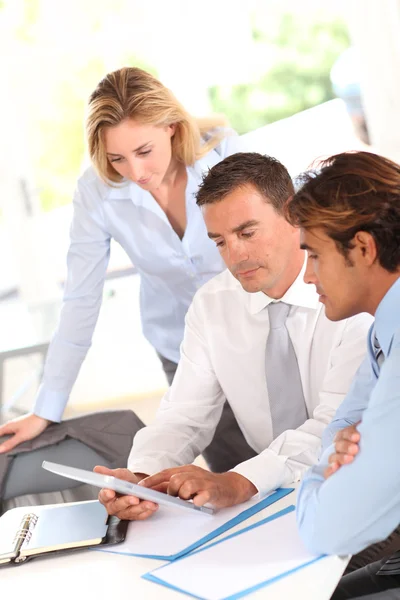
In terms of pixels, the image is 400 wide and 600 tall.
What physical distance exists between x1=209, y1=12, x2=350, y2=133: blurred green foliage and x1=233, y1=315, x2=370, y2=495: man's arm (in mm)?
3487

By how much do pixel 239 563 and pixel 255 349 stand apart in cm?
76

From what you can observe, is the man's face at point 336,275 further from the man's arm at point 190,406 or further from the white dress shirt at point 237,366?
the man's arm at point 190,406

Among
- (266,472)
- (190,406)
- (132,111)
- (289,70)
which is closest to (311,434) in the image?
(266,472)

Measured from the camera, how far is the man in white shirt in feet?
5.57

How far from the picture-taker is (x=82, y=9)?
4.61 metres

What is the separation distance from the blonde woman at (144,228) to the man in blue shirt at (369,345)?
0.78 meters

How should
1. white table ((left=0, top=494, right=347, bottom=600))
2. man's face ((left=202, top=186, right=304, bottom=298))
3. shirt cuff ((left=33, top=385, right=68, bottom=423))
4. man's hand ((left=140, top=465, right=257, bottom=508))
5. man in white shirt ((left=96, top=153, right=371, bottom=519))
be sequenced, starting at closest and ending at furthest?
white table ((left=0, top=494, right=347, bottom=600)) < man's hand ((left=140, top=465, right=257, bottom=508)) < man in white shirt ((left=96, top=153, right=371, bottom=519)) < man's face ((left=202, top=186, right=304, bottom=298)) < shirt cuff ((left=33, top=385, right=68, bottom=423))

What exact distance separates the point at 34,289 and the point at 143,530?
3.45 metres

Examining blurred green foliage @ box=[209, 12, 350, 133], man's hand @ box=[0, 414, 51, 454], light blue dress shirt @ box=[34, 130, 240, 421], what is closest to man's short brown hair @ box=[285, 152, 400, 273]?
light blue dress shirt @ box=[34, 130, 240, 421]

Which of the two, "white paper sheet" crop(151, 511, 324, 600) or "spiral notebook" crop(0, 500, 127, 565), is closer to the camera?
"white paper sheet" crop(151, 511, 324, 600)

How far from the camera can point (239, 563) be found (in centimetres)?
123

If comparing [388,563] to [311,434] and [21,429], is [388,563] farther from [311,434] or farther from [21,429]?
[21,429]

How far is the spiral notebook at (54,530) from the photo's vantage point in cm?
141

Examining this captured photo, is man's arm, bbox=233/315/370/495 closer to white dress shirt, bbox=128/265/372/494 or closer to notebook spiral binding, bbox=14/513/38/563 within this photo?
white dress shirt, bbox=128/265/372/494
